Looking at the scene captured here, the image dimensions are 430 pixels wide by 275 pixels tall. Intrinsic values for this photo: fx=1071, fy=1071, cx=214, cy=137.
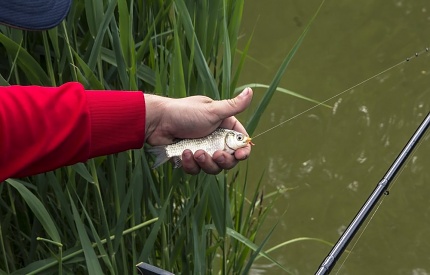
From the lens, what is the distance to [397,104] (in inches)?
145

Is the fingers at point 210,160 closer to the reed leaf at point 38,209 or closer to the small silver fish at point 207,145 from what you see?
the small silver fish at point 207,145

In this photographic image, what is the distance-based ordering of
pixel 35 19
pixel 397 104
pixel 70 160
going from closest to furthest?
pixel 35 19
pixel 70 160
pixel 397 104

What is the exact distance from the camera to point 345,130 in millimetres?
3604

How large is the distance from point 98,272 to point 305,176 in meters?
1.60

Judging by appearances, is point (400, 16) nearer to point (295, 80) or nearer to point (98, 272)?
point (295, 80)

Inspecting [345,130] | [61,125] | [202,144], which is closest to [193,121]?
[202,144]

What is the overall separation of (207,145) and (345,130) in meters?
1.97

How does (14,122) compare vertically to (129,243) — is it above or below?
above

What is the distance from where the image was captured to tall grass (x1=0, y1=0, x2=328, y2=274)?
1.93 meters

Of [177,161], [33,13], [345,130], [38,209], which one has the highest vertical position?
[33,13]

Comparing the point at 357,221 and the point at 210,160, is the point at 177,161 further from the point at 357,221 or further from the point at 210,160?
the point at 357,221

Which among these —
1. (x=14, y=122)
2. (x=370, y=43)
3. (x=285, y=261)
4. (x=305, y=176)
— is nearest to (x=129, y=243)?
(x=14, y=122)

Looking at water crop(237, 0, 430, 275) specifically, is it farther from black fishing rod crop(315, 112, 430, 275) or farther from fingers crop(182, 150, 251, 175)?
fingers crop(182, 150, 251, 175)

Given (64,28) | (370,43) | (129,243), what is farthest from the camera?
(370,43)
